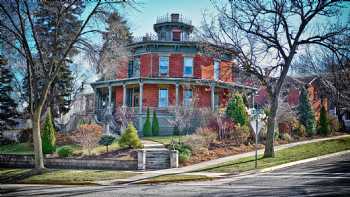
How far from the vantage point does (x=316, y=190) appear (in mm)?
11859

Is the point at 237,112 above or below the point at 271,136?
above

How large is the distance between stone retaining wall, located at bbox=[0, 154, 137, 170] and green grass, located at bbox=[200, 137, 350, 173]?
16.6ft

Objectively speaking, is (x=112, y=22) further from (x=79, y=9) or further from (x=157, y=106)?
(x=157, y=106)

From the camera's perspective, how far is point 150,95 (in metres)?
38.0

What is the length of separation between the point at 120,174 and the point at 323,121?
2388 centimetres

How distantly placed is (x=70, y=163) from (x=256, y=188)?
1326 centimetres

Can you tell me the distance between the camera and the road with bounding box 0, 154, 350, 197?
39.0 feet

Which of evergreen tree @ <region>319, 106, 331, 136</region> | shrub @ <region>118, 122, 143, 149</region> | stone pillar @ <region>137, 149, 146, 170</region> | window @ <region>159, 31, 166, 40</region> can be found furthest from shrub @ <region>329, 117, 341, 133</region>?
stone pillar @ <region>137, 149, 146, 170</region>

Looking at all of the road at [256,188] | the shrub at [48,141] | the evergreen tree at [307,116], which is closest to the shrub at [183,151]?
the road at [256,188]

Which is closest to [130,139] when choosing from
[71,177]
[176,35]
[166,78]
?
[71,177]

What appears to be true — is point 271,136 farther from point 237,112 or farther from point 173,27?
point 173,27

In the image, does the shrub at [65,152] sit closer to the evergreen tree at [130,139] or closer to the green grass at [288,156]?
the evergreen tree at [130,139]

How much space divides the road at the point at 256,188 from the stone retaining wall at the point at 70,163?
22.0 feet

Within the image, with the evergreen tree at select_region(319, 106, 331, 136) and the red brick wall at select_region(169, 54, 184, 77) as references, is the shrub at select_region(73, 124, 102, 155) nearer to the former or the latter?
the red brick wall at select_region(169, 54, 184, 77)
